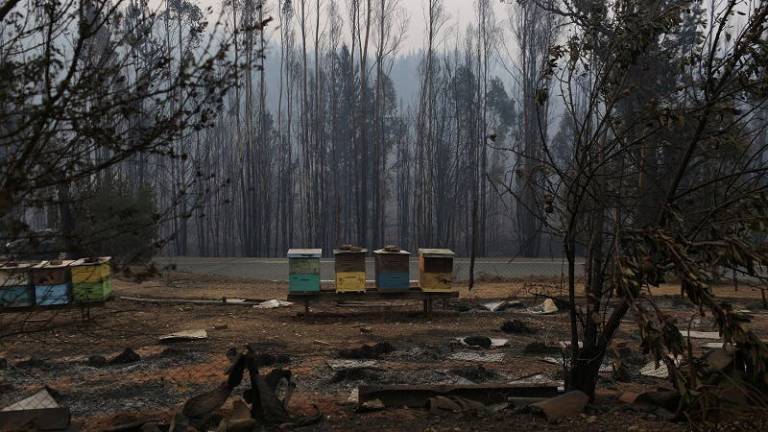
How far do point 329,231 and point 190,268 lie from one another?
75.7 ft

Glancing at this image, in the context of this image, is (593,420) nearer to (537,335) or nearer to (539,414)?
(539,414)

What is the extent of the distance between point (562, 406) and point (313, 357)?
4.40 meters

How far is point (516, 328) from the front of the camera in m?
→ 10.3

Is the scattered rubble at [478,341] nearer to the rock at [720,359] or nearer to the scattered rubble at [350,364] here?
the scattered rubble at [350,364]

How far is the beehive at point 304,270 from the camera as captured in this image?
37.1 ft

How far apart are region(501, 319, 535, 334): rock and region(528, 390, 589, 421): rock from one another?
5365mm

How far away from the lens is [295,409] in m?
5.63

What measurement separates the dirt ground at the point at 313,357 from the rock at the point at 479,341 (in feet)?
0.72

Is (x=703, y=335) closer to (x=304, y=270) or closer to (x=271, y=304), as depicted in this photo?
(x=304, y=270)

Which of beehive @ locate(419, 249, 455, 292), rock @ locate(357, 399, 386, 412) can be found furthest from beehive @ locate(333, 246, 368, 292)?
rock @ locate(357, 399, 386, 412)

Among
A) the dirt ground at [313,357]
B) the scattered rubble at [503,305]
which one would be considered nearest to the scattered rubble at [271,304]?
the dirt ground at [313,357]

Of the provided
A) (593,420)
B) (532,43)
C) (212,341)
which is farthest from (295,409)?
(532,43)

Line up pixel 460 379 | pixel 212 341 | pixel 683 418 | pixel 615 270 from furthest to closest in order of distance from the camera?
pixel 212 341 < pixel 460 379 < pixel 683 418 < pixel 615 270

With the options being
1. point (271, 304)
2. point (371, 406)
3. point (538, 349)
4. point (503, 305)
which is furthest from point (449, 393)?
point (271, 304)
